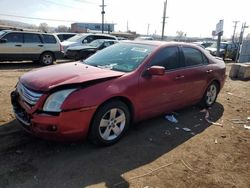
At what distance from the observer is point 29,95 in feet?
12.7

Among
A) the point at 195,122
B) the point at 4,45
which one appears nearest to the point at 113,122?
the point at 195,122

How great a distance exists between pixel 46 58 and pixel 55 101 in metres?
Result: 10.9

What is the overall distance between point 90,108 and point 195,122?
276cm

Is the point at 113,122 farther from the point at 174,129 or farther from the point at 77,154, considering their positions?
the point at 174,129

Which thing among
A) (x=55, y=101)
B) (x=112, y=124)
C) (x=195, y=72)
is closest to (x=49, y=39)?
(x=195, y=72)

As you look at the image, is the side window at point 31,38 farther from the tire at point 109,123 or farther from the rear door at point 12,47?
the tire at point 109,123

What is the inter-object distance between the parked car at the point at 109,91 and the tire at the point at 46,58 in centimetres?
910

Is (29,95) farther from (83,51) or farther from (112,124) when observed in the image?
(83,51)

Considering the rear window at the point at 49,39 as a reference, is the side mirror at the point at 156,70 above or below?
above

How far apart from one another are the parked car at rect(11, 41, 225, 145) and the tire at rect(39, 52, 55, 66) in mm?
9096

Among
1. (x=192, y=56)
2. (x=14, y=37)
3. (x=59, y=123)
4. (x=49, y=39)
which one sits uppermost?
(x=192, y=56)

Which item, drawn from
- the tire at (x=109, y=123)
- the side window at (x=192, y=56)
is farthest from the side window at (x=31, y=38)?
the tire at (x=109, y=123)

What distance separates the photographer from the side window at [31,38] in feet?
43.1

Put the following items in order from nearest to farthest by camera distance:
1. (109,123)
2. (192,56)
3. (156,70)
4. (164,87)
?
(109,123)
(156,70)
(164,87)
(192,56)
